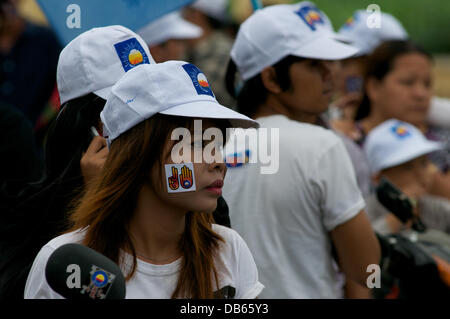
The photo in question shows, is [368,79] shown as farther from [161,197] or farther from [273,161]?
[161,197]

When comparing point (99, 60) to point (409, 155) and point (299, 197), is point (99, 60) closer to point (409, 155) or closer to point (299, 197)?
point (299, 197)

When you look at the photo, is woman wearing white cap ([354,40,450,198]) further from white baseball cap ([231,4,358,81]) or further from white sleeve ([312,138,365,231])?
white sleeve ([312,138,365,231])

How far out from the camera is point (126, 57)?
2.53 meters

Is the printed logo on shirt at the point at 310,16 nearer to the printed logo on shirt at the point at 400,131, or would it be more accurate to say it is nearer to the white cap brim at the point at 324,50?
the white cap brim at the point at 324,50

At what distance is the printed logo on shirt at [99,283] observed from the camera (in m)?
1.69

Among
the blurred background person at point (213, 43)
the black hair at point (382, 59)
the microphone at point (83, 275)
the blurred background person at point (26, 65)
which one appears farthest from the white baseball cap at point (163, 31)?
the microphone at point (83, 275)

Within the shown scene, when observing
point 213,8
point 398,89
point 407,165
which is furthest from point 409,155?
point 213,8

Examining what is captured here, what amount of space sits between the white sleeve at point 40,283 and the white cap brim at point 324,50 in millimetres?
1444

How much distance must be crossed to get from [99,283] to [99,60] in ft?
3.47

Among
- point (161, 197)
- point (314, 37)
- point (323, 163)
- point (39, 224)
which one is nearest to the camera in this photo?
point (161, 197)

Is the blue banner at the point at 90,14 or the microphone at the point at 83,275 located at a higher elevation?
the blue banner at the point at 90,14

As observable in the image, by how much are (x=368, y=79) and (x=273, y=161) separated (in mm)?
2503

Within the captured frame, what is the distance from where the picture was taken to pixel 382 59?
509 cm
